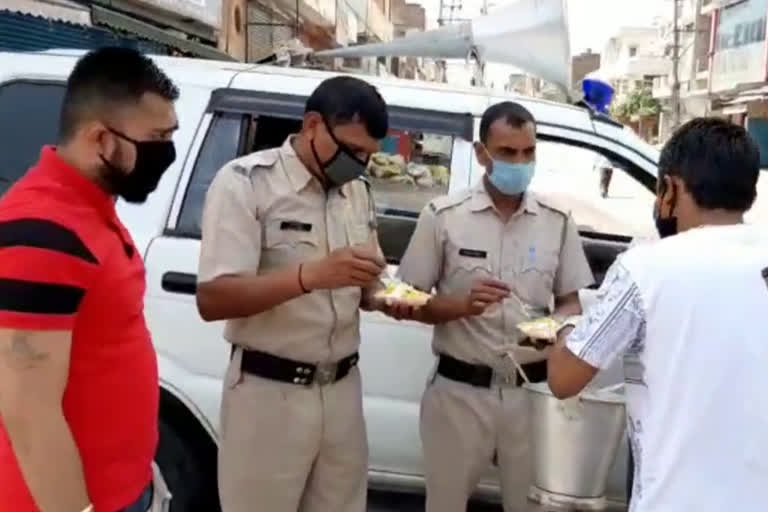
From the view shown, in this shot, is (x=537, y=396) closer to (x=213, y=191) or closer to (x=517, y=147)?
(x=517, y=147)

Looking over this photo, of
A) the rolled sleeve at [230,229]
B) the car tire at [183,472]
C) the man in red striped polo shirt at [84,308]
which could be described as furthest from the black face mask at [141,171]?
the car tire at [183,472]

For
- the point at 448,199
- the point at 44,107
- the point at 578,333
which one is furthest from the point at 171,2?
the point at 578,333

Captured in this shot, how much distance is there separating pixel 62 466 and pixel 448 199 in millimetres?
1846

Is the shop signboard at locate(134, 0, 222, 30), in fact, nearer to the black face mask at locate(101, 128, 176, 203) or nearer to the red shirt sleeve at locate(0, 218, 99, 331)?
the black face mask at locate(101, 128, 176, 203)

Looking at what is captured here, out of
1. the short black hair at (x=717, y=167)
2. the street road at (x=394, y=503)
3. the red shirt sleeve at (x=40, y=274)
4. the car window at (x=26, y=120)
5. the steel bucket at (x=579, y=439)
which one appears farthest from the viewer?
the street road at (x=394, y=503)

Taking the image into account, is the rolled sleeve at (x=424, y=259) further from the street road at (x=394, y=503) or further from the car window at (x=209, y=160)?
the street road at (x=394, y=503)

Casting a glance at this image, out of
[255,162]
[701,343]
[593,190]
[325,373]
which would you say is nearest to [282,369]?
[325,373]

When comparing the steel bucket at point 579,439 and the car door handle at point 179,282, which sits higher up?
the car door handle at point 179,282

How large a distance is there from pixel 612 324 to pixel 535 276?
4.24 feet

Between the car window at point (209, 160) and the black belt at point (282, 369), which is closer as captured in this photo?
the black belt at point (282, 369)

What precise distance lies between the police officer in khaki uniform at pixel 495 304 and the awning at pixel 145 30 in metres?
6.32

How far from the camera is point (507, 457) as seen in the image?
3227mm

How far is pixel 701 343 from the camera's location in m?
1.85

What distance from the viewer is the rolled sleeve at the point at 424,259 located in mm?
3244
